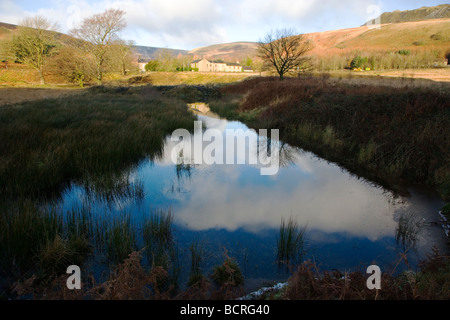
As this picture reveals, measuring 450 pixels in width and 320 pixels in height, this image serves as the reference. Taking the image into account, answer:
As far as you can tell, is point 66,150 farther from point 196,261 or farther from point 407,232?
point 407,232

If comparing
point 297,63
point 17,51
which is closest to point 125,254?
point 297,63

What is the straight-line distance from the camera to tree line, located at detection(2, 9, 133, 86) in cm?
3591

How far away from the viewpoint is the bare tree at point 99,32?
3544 centimetres

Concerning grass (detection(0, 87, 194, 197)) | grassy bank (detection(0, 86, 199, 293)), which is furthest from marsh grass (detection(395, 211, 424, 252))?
grass (detection(0, 87, 194, 197))

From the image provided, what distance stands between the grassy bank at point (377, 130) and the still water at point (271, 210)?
0.88m

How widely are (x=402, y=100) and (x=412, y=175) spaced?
4325 millimetres

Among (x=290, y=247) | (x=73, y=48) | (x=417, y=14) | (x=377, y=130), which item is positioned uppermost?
(x=417, y=14)

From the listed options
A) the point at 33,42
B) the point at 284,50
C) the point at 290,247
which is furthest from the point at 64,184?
the point at 33,42

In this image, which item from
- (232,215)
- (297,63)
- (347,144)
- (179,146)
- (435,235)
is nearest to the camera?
(435,235)

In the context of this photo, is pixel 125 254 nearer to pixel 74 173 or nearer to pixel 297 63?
pixel 74 173

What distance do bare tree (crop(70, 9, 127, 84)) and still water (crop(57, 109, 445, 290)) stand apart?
3562 centimetres

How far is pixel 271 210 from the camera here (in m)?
5.43

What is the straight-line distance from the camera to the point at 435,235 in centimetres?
444

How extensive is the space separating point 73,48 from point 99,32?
5.85 metres
